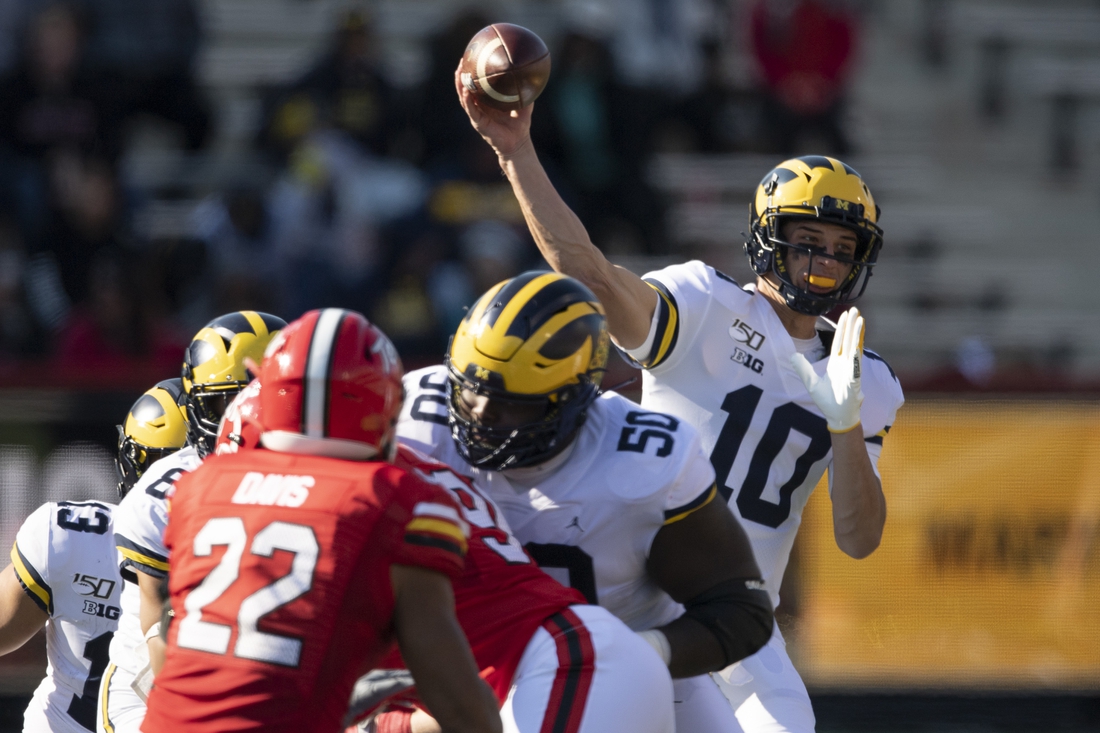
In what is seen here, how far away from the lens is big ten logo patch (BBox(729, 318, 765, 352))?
404 cm

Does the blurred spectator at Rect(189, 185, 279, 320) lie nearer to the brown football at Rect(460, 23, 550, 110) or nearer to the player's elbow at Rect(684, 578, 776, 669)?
the brown football at Rect(460, 23, 550, 110)

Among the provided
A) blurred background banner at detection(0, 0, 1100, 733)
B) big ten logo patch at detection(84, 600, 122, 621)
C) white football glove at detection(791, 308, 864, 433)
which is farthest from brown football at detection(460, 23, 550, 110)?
blurred background banner at detection(0, 0, 1100, 733)

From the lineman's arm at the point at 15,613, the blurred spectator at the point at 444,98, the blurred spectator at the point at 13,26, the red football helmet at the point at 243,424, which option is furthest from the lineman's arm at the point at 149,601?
the blurred spectator at the point at 13,26

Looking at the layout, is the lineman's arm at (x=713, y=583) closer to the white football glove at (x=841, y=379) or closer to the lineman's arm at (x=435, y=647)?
the lineman's arm at (x=435, y=647)

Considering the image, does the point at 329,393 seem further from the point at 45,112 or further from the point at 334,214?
the point at 45,112

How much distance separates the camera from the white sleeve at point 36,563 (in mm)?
3967

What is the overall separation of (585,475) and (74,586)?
5.93 ft

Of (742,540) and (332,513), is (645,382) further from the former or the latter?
(332,513)

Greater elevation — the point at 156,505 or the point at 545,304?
the point at 545,304

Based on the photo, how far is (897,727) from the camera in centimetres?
669

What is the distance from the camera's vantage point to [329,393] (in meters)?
2.49

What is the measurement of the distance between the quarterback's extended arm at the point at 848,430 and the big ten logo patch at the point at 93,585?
2086 mm

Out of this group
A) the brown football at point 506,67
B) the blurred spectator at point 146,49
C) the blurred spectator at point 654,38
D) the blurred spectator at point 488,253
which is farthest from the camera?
the blurred spectator at point 654,38

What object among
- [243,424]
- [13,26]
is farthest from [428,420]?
[13,26]
